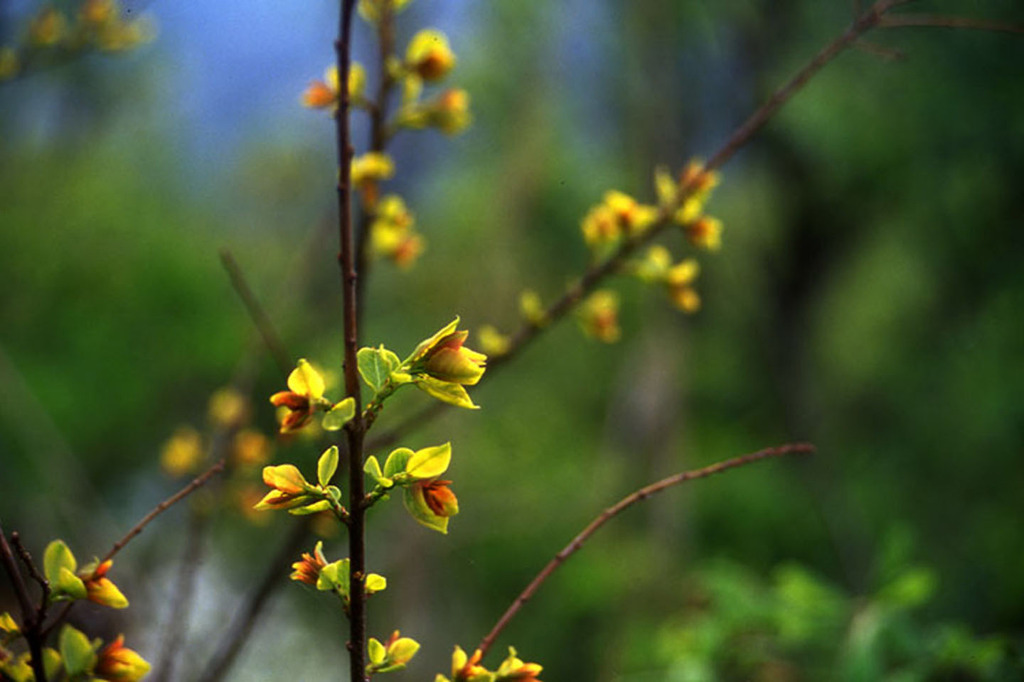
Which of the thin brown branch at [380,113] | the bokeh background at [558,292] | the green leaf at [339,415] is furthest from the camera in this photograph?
the bokeh background at [558,292]

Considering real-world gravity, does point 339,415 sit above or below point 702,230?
below

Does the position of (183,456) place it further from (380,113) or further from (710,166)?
(710,166)

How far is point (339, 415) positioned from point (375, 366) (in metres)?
0.03

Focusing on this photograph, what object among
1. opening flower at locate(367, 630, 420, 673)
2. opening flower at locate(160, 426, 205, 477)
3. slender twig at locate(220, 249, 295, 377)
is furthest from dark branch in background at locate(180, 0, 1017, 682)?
opening flower at locate(367, 630, 420, 673)

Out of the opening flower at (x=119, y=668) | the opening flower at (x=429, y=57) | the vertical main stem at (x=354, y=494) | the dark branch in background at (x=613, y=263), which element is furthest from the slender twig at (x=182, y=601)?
the opening flower at (x=429, y=57)

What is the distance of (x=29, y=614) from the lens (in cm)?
46

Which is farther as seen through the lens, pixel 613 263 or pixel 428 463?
pixel 613 263

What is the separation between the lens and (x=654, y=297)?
539 centimetres

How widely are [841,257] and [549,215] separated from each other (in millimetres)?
2152

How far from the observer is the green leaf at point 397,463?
48 centimetres

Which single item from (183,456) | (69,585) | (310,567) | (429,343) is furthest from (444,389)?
(183,456)

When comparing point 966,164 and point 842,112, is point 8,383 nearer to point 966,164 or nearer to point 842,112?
point 966,164

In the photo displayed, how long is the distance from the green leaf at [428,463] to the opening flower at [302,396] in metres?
0.06

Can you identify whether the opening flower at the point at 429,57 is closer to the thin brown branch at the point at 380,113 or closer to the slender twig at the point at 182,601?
the thin brown branch at the point at 380,113
